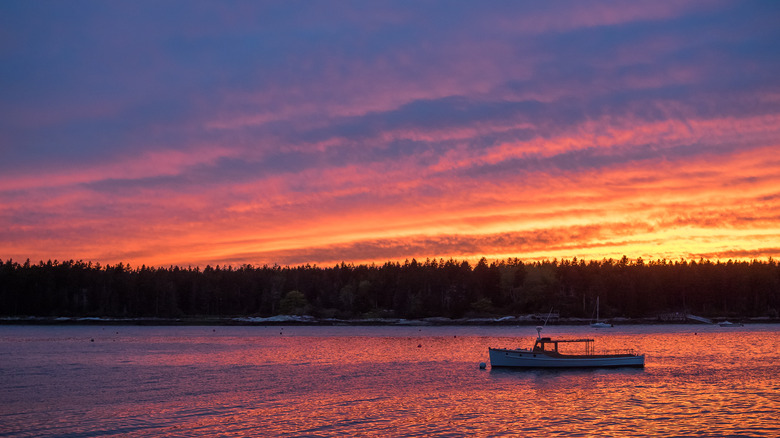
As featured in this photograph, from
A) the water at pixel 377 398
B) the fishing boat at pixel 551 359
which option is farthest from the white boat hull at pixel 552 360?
the water at pixel 377 398

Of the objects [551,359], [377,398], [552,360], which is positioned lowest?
[377,398]

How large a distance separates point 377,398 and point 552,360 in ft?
105

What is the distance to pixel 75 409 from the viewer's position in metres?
51.2

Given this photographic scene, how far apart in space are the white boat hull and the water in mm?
1299

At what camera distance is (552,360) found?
81062 mm

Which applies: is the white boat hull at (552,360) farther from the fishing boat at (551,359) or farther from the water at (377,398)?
the water at (377,398)

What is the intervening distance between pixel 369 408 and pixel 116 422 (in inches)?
758

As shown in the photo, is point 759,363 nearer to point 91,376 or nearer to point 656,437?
point 656,437

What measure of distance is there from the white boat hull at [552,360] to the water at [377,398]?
130 cm

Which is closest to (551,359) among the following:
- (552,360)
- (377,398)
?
(552,360)

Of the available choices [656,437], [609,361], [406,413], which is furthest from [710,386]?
[406,413]

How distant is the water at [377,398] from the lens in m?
44.0

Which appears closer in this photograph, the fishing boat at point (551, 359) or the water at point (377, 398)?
the water at point (377, 398)

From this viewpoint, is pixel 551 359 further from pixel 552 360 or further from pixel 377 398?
pixel 377 398
